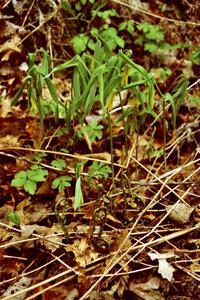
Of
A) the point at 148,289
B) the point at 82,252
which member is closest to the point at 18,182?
the point at 82,252

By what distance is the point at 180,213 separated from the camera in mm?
1890

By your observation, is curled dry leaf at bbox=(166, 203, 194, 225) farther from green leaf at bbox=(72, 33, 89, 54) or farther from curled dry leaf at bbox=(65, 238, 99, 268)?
green leaf at bbox=(72, 33, 89, 54)

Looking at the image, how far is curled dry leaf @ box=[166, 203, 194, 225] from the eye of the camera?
1875 millimetres

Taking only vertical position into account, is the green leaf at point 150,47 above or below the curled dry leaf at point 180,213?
above

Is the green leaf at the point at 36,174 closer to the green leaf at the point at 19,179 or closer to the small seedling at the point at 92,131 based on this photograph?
the green leaf at the point at 19,179

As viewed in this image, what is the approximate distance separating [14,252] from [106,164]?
678 millimetres

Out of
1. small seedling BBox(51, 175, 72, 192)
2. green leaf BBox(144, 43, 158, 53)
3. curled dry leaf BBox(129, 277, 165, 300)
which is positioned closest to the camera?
curled dry leaf BBox(129, 277, 165, 300)

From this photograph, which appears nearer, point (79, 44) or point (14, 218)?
point (14, 218)

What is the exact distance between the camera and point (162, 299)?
5.29 feet

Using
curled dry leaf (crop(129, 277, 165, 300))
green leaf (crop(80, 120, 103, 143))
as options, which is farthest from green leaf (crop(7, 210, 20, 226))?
green leaf (crop(80, 120, 103, 143))

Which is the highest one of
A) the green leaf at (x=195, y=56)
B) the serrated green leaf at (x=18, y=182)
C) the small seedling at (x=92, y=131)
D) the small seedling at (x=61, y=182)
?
the green leaf at (x=195, y=56)

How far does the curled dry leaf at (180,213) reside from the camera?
188 centimetres

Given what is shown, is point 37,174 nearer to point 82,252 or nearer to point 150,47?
point 82,252

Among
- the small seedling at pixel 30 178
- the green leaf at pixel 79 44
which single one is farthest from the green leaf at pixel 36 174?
the green leaf at pixel 79 44
